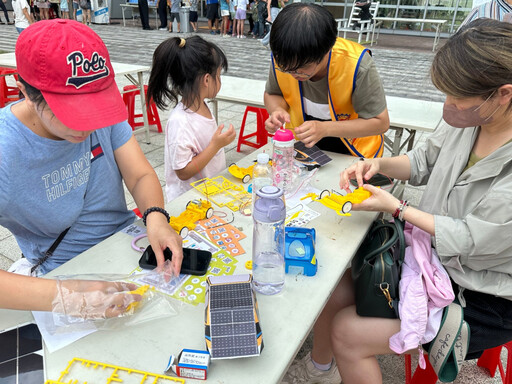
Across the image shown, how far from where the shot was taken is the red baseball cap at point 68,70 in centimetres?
99

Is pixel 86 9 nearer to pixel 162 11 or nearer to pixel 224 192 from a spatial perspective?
pixel 162 11

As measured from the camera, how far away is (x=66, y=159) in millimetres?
1301

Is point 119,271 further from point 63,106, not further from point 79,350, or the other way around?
point 63,106

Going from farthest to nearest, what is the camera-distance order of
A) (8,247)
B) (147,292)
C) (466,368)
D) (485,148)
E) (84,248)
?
(8,247) → (466,368) → (84,248) → (485,148) → (147,292)

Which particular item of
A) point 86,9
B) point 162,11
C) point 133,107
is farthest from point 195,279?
point 86,9

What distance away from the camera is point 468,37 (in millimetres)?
1204

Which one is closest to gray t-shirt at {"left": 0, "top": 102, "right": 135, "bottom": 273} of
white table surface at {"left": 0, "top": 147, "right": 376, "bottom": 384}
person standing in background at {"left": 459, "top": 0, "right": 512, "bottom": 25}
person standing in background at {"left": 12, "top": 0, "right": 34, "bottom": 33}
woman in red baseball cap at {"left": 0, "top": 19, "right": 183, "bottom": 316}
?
woman in red baseball cap at {"left": 0, "top": 19, "right": 183, "bottom": 316}

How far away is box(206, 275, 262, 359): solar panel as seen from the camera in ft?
2.93

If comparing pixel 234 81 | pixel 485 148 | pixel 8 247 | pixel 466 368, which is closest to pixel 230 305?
pixel 485 148

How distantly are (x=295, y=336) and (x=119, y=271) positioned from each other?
0.62 meters

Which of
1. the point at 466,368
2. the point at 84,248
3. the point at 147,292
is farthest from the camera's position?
the point at 466,368

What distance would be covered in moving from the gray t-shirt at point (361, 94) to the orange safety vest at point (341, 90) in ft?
0.12

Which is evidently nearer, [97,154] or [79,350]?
[79,350]

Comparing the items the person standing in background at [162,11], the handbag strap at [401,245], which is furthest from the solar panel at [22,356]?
the person standing in background at [162,11]
